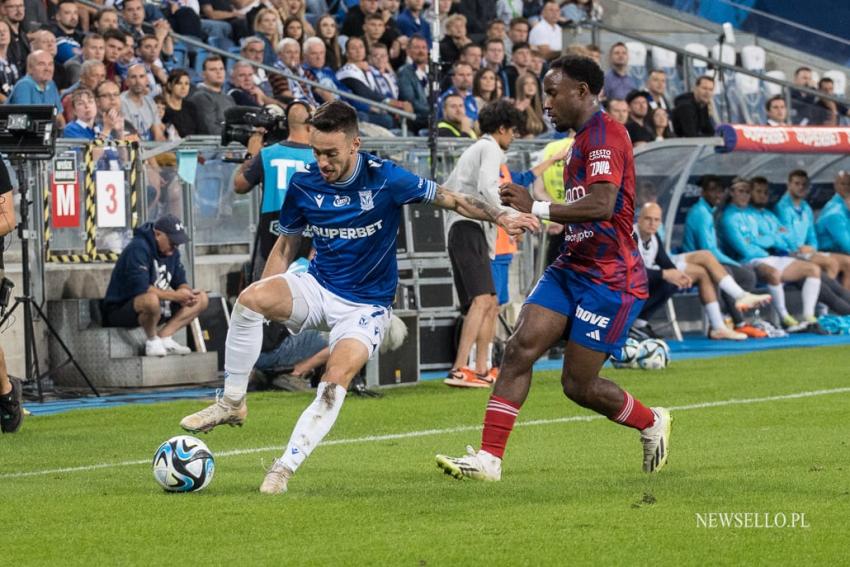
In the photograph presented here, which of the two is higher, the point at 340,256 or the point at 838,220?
the point at 340,256

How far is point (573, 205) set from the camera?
8.12m

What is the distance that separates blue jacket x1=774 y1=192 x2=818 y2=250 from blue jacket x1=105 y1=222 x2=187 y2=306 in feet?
30.4

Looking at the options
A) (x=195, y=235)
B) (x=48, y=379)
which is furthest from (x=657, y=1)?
(x=48, y=379)

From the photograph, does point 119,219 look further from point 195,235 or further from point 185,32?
point 185,32

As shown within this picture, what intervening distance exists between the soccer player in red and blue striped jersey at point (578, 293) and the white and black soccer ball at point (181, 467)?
123 cm

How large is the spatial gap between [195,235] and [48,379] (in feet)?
7.19

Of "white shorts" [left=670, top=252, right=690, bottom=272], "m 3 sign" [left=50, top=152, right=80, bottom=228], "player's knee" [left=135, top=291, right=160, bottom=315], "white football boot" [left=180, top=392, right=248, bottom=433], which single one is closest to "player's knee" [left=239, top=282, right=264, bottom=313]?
"white football boot" [left=180, top=392, right=248, bottom=433]

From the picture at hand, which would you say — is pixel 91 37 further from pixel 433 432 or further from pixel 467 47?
pixel 433 432

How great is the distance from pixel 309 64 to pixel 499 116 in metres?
7.20

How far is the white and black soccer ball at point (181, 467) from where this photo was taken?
26.5ft

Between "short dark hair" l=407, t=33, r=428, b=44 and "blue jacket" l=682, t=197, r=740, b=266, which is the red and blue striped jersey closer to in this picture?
"blue jacket" l=682, t=197, r=740, b=266

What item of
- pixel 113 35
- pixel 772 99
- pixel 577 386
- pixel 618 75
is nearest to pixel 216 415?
pixel 577 386

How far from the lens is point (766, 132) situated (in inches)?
784

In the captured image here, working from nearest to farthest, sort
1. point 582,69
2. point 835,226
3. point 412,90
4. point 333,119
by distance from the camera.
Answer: point 333,119
point 582,69
point 412,90
point 835,226
